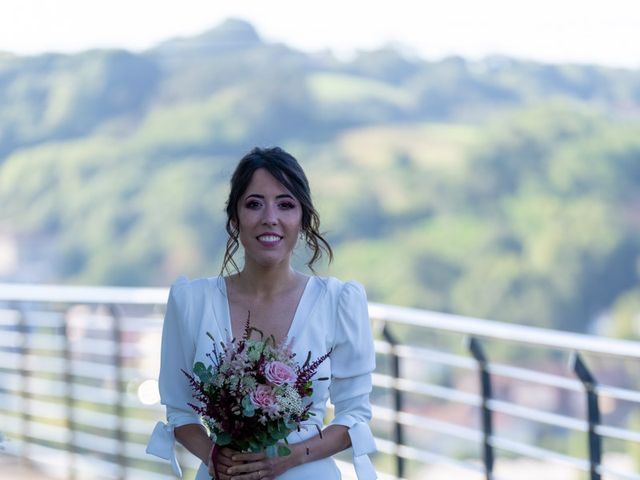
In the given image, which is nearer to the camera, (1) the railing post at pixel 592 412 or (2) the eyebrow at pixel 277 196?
(2) the eyebrow at pixel 277 196

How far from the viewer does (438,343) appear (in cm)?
2838

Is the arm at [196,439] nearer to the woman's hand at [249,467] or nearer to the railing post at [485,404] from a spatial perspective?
the woman's hand at [249,467]

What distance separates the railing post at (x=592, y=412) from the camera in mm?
2801

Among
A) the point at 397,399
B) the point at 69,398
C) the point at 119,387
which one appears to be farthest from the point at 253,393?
the point at 69,398

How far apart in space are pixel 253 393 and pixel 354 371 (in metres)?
0.26

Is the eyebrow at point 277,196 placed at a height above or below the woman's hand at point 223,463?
above

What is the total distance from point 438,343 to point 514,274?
254 cm

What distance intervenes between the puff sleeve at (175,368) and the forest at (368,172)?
2468 centimetres

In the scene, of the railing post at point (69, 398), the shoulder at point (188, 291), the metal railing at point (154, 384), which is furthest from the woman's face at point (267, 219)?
the railing post at point (69, 398)

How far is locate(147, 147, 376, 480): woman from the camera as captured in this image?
5.78ft

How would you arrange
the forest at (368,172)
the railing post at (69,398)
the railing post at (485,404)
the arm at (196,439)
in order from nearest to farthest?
the arm at (196,439) < the railing post at (485,404) < the railing post at (69,398) < the forest at (368,172)

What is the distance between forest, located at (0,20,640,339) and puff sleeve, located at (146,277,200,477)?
24681 mm

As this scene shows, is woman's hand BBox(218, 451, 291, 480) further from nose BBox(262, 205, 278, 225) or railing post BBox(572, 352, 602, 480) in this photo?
railing post BBox(572, 352, 602, 480)

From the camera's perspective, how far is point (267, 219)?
1.74 metres
